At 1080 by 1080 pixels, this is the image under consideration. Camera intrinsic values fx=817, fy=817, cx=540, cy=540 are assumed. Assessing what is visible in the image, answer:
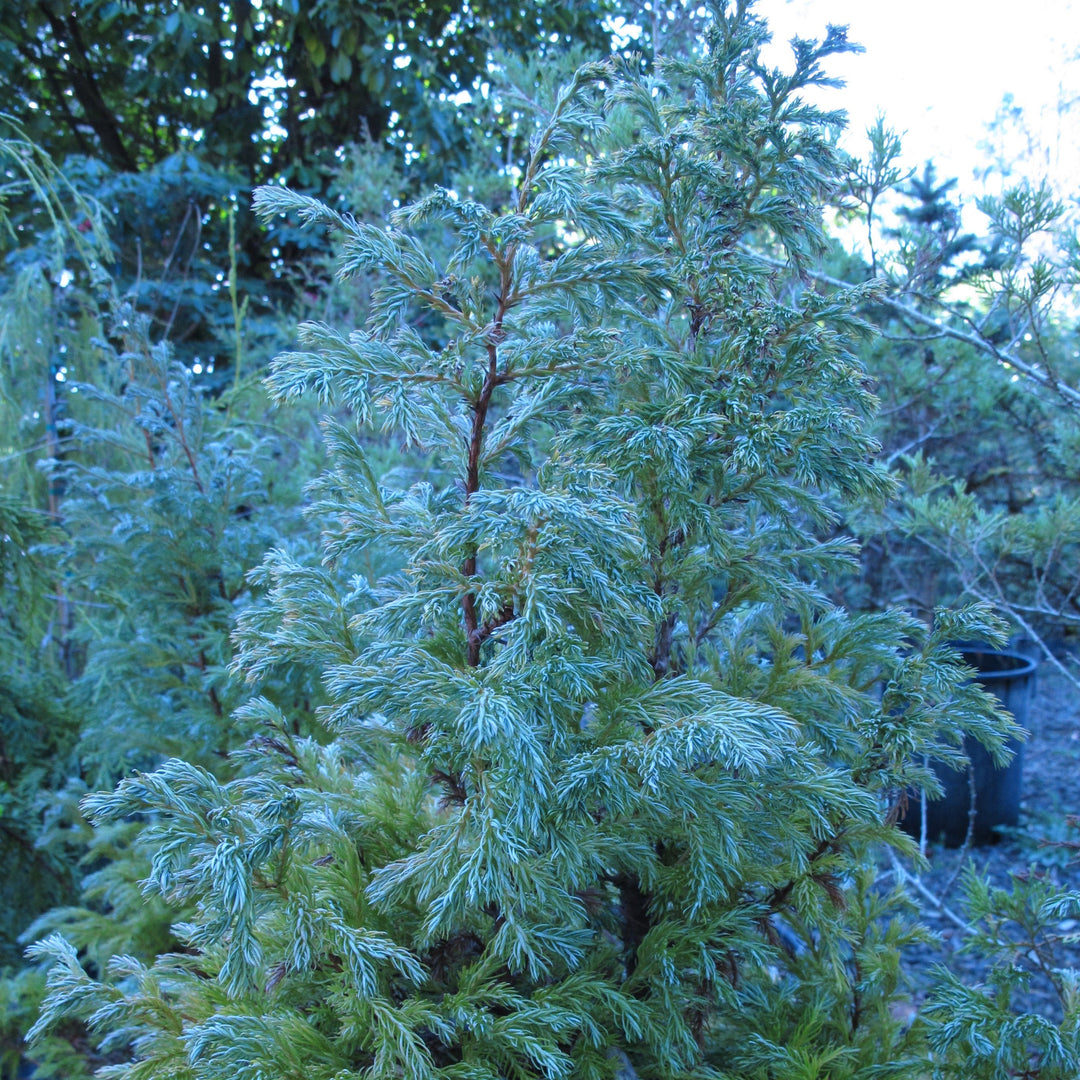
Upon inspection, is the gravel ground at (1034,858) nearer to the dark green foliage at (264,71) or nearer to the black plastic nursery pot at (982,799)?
the black plastic nursery pot at (982,799)

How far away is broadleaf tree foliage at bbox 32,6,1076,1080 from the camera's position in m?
1.20

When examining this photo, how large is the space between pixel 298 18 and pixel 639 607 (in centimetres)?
607

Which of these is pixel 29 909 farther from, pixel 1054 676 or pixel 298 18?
pixel 1054 676

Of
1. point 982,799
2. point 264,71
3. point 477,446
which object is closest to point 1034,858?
point 982,799

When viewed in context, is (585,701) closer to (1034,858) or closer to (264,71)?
(1034,858)

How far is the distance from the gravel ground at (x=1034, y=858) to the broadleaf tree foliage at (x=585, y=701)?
1.27 m

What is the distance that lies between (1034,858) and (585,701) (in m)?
3.54

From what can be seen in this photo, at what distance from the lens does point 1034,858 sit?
3865 mm

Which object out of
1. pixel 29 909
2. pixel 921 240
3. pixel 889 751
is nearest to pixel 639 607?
pixel 889 751

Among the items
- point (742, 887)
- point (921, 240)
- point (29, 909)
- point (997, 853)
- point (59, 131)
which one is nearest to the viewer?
point (742, 887)

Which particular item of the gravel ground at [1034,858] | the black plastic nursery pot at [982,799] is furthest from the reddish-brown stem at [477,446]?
→ the black plastic nursery pot at [982,799]

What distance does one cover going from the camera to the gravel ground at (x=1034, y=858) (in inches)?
122

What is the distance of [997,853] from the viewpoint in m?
4.06

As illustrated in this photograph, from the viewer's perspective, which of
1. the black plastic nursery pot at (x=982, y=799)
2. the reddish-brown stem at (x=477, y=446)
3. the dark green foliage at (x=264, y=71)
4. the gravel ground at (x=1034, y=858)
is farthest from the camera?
the dark green foliage at (x=264, y=71)
